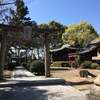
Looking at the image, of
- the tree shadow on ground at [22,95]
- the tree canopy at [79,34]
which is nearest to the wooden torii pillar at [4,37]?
the tree shadow on ground at [22,95]

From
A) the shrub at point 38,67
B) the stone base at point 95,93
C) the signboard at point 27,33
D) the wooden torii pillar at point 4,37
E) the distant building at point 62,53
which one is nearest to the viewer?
the stone base at point 95,93

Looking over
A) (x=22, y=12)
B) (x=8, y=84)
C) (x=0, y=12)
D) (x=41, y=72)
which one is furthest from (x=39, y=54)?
(x=8, y=84)

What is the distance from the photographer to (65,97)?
14.1 m

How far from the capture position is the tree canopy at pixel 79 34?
82.8m

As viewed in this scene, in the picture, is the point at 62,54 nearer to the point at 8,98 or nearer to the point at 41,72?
the point at 41,72

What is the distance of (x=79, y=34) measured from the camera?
87.6m

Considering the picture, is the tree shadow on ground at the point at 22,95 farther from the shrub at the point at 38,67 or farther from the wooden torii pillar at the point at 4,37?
the shrub at the point at 38,67

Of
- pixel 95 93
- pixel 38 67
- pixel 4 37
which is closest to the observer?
pixel 95 93

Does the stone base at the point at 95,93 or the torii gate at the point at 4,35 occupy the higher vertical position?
the torii gate at the point at 4,35

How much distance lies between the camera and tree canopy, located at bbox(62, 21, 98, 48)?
82812mm

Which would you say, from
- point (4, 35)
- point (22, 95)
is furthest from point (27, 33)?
point (22, 95)

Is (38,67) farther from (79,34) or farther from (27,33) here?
(79,34)

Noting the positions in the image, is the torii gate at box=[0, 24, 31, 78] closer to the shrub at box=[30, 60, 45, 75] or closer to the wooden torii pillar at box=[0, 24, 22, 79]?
the wooden torii pillar at box=[0, 24, 22, 79]

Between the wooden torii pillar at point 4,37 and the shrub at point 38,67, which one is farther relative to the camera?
the shrub at point 38,67
